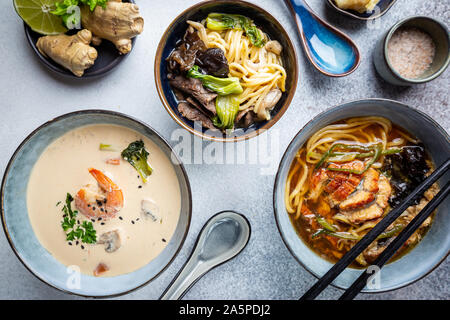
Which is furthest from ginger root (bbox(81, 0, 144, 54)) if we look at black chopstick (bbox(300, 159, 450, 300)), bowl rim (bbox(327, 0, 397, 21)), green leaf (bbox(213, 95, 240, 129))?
black chopstick (bbox(300, 159, 450, 300))

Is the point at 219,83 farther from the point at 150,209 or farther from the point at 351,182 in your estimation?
the point at 351,182

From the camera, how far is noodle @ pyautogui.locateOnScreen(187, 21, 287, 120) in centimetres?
205

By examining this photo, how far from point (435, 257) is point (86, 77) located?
2.08 metres

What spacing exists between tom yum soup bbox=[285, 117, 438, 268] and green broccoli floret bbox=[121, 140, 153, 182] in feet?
2.53

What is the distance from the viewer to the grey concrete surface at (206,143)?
215 centimetres

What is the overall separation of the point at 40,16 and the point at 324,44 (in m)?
1.59

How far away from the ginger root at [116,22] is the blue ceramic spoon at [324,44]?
890 mm

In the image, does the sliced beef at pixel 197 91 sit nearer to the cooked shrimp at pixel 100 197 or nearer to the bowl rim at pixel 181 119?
the bowl rim at pixel 181 119

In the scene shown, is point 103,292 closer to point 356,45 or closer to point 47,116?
point 47,116

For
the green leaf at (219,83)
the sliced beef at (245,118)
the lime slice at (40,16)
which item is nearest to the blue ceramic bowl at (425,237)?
the sliced beef at (245,118)

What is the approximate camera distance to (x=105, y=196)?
1915mm

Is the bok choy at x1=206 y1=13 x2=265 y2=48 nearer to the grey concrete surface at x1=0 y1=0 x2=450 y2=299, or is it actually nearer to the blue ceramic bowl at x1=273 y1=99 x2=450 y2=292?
the grey concrete surface at x1=0 y1=0 x2=450 y2=299

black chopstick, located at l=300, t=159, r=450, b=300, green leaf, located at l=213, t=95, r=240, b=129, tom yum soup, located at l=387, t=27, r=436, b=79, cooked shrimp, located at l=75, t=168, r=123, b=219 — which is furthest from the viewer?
tom yum soup, located at l=387, t=27, r=436, b=79
